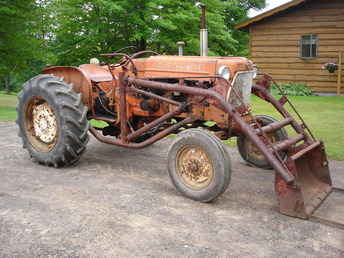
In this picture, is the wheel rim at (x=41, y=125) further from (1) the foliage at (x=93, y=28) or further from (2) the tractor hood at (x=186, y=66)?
(1) the foliage at (x=93, y=28)

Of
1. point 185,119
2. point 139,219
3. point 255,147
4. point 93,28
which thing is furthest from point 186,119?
point 93,28

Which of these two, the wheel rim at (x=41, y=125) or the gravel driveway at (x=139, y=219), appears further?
the wheel rim at (x=41, y=125)

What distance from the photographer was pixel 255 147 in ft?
18.5

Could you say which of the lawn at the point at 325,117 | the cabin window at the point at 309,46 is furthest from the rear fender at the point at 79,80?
the cabin window at the point at 309,46

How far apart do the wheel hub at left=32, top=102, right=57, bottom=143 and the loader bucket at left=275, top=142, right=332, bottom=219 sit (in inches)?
121

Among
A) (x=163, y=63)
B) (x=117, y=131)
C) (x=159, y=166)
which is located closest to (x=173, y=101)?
(x=163, y=63)

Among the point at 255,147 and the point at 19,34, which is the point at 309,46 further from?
the point at 255,147

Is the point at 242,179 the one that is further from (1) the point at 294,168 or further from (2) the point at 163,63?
(2) the point at 163,63

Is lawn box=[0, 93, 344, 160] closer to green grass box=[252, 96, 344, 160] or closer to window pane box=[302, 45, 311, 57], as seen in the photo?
green grass box=[252, 96, 344, 160]

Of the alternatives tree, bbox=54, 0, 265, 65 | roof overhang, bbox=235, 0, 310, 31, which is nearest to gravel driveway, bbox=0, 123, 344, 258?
tree, bbox=54, 0, 265, 65

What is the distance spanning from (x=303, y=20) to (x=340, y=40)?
1693 mm

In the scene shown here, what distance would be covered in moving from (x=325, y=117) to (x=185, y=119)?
20.6 feet

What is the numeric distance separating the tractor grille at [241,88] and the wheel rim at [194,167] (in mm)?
783

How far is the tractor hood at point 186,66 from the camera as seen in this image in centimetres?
479
